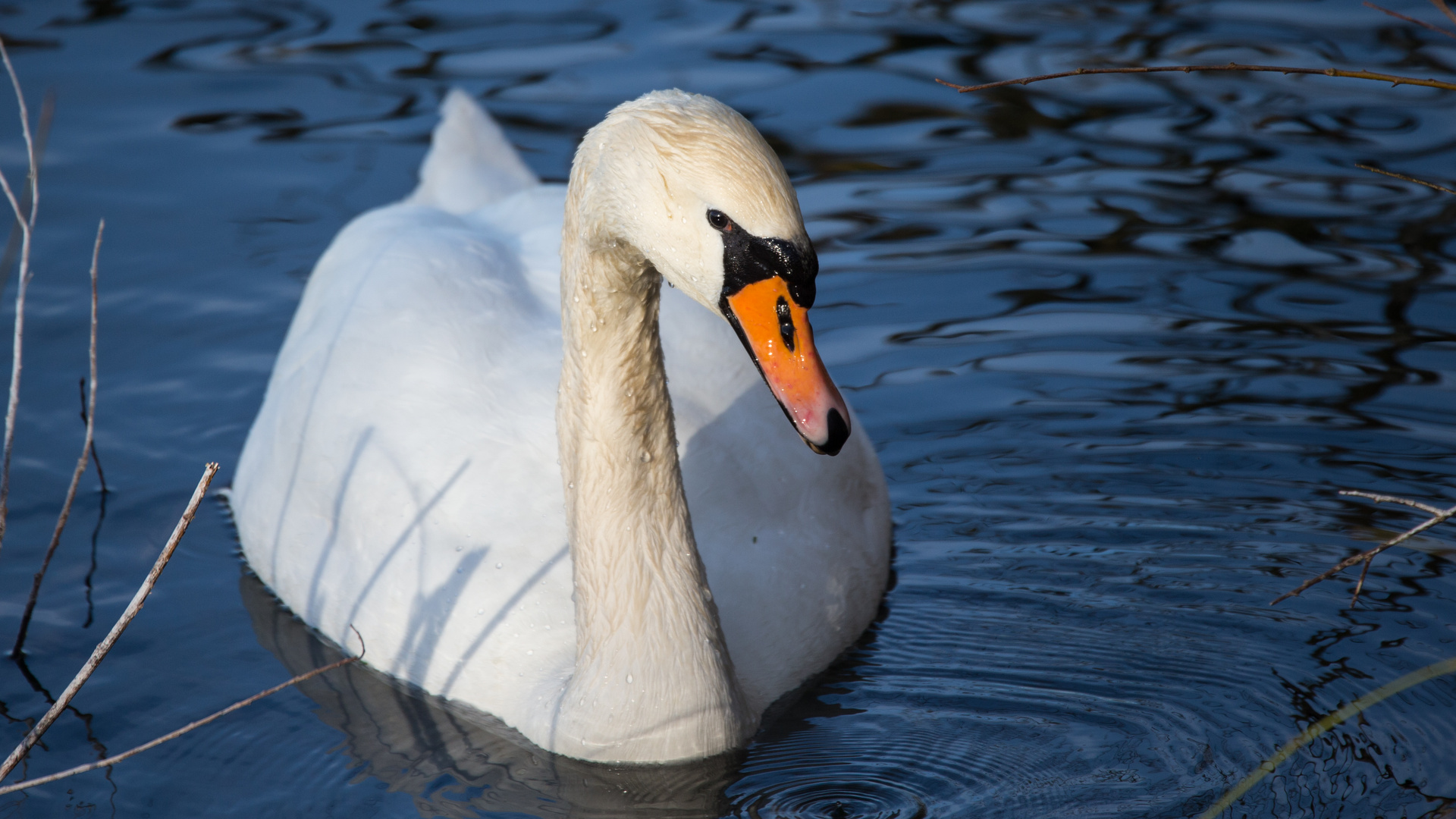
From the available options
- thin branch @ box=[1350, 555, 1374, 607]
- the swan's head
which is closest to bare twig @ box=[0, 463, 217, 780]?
the swan's head

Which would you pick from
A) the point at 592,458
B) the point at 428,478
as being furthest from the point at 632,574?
the point at 428,478

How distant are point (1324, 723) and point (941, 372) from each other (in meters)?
2.75

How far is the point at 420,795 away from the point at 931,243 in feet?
14.9

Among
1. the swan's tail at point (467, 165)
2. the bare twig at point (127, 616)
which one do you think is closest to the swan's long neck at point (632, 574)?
the bare twig at point (127, 616)

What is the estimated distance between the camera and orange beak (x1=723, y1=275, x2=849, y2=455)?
3861 millimetres

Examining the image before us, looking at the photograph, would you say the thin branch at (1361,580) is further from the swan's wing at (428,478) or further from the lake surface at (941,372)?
the swan's wing at (428,478)

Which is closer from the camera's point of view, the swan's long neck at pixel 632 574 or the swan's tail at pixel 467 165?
the swan's long neck at pixel 632 574

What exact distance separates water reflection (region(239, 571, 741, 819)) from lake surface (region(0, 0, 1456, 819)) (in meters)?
0.01

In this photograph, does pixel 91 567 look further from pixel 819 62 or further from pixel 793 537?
pixel 819 62

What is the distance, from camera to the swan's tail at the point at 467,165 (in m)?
7.29

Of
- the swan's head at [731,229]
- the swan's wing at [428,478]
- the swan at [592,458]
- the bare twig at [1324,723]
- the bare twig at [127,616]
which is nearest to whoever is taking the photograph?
the bare twig at [127,616]

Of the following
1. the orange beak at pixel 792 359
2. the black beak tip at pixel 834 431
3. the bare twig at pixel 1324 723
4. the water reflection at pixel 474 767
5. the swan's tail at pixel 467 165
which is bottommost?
the water reflection at pixel 474 767

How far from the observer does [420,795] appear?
485 cm

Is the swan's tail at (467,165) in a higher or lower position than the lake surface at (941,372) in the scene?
higher
